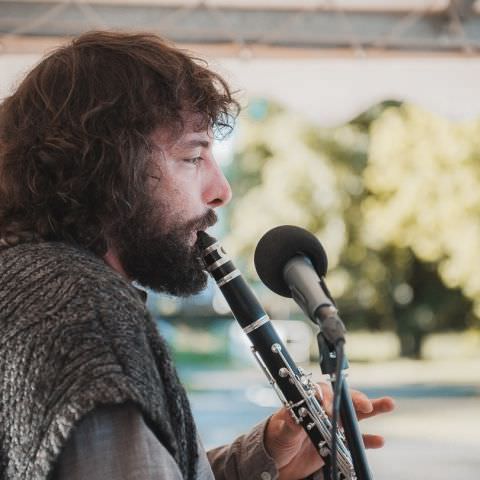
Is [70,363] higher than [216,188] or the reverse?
the reverse

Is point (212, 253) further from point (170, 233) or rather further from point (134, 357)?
point (134, 357)

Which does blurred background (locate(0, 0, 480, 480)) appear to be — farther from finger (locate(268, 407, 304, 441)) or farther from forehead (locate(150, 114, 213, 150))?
forehead (locate(150, 114, 213, 150))

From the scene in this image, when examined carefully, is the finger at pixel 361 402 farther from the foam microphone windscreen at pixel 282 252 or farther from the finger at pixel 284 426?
the foam microphone windscreen at pixel 282 252

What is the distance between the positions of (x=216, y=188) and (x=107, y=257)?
224mm

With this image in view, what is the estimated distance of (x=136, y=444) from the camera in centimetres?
122

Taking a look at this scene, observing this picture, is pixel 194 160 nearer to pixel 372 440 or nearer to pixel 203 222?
pixel 203 222

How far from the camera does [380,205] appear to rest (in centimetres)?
1856

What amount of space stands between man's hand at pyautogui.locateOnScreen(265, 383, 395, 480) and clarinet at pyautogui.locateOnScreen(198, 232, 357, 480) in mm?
102

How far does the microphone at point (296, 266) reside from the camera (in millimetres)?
1348

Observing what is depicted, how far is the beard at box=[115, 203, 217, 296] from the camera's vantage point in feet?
5.30

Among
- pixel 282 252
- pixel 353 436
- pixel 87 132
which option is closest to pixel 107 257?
pixel 87 132

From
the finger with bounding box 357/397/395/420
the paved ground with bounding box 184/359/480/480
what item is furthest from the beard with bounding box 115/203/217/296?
the paved ground with bounding box 184/359/480/480

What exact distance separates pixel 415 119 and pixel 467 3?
1329 centimetres

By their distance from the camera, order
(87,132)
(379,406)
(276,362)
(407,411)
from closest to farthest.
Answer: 1. (87,132)
2. (276,362)
3. (379,406)
4. (407,411)
